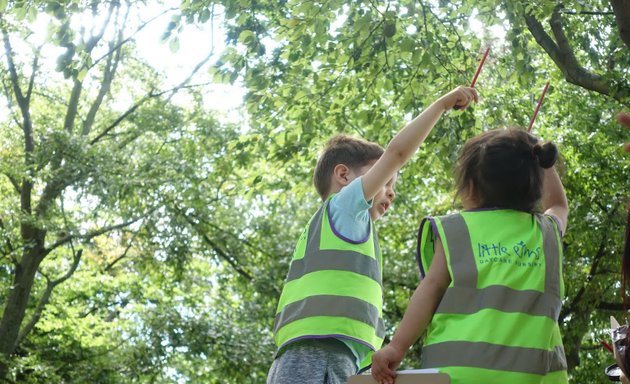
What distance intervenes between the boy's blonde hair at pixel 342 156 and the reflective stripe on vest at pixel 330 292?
330mm

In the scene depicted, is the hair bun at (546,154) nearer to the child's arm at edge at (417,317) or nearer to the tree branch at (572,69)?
the child's arm at edge at (417,317)

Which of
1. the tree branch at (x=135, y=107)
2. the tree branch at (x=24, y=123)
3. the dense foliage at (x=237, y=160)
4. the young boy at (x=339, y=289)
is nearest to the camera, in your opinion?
the young boy at (x=339, y=289)

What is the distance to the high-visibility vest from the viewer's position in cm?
313

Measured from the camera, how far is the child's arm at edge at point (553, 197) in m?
2.96

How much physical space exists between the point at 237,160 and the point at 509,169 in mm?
A: 6491

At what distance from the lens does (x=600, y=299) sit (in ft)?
31.7

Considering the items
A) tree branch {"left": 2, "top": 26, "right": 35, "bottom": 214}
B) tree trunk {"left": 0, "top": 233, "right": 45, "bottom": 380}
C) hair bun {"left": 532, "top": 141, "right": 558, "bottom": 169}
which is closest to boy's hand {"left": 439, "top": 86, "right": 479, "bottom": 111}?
hair bun {"left": 532, "top": 141, "right": 558, "bottom": 169}

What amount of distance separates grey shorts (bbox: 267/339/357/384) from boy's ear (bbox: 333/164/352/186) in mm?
669

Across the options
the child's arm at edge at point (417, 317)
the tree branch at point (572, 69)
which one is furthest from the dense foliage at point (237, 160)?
the child's arm at edge at point (417, 317)

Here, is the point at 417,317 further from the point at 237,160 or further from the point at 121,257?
the point at 121,257

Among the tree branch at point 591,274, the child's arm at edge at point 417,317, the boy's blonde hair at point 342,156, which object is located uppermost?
the tree branch at point 591,274

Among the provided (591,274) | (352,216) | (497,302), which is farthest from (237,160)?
(497,302)

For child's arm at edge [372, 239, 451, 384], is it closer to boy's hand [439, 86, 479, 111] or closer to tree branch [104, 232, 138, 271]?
boy's hand [439, 86, 479, 111]

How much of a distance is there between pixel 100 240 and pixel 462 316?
16.5m
